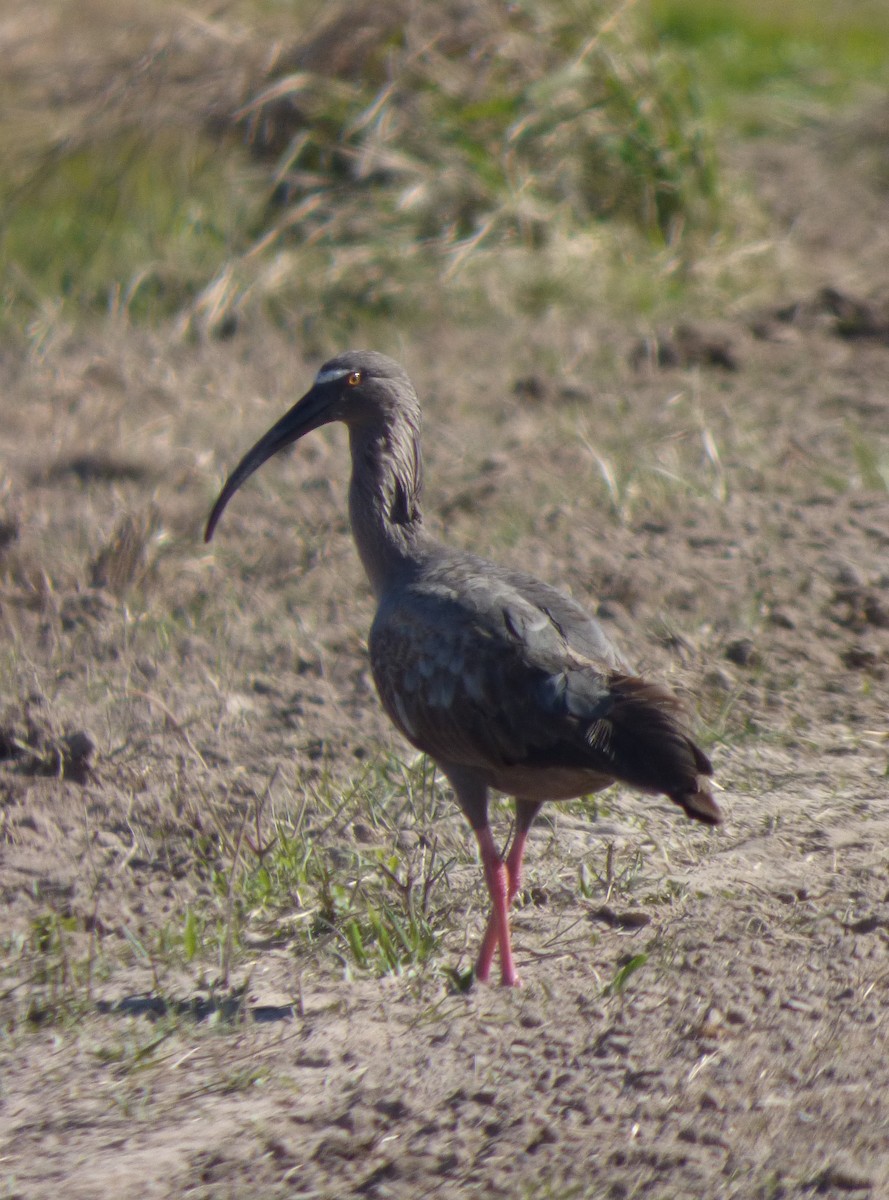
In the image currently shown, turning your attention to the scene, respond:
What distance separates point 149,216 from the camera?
29.2 ft

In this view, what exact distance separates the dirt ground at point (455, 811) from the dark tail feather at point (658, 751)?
429mm

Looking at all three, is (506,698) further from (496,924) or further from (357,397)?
(357,397)

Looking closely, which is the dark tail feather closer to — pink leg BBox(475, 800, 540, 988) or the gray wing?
the gray wing

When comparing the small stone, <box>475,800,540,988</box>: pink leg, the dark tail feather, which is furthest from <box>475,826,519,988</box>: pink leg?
the small stone

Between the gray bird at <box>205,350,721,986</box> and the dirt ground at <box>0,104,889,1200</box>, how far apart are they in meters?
0.35

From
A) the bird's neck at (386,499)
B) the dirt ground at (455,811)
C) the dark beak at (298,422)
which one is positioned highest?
the dark beak at (298,422)

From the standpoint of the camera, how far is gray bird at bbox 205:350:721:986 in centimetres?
336

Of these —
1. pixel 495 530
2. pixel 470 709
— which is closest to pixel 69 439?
pixel 495 530

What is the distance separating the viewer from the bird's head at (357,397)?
4.32 metres

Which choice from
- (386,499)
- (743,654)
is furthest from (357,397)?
(743,654)

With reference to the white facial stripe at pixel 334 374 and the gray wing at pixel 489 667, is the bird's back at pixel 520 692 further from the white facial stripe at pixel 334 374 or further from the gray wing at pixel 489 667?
the white facial stripe at pixel 334 374

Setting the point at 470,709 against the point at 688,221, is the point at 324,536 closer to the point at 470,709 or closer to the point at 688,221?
the point at 470,709

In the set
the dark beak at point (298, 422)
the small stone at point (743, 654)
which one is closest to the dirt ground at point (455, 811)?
the small stone at point (743, 654)

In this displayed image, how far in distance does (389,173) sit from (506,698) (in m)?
5.29
